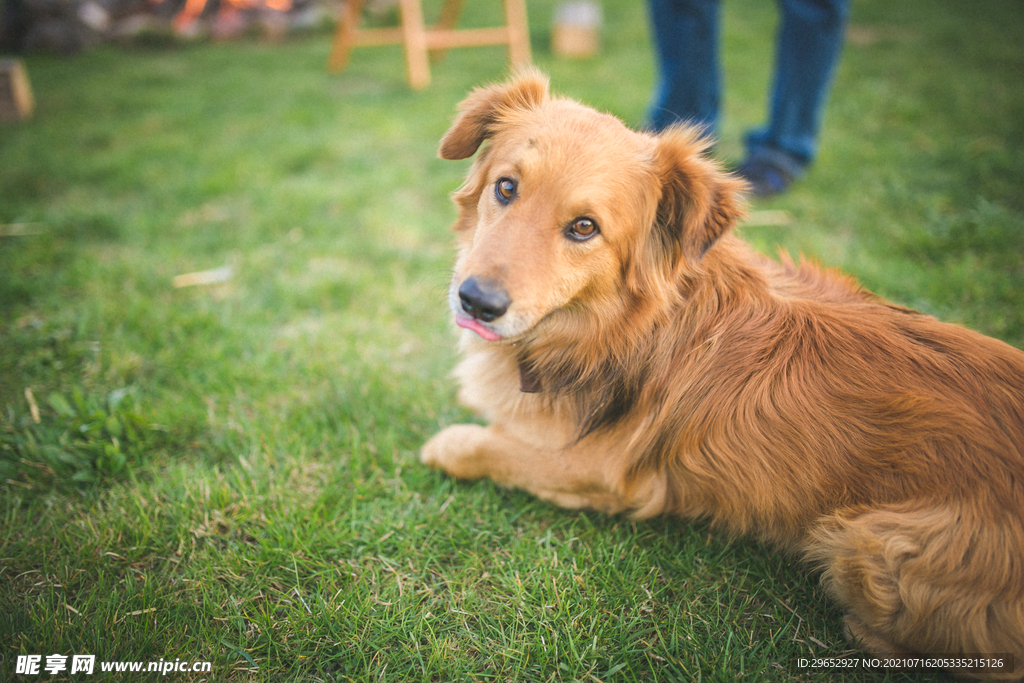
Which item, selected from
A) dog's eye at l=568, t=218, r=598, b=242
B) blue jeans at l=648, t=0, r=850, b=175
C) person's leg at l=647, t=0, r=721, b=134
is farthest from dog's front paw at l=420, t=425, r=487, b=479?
person's leg at l=647, t=0, r=721, b=134

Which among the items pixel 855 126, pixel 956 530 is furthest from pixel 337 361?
pixel 855 126

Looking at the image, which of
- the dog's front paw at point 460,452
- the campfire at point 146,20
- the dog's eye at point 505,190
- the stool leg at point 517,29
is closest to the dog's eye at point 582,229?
the dog's eye at point 505,190

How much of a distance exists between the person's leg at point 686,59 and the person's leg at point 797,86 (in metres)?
0.44

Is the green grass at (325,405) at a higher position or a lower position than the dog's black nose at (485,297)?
lower

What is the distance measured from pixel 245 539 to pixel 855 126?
20.2 ft

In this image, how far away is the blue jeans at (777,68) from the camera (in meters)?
3.90

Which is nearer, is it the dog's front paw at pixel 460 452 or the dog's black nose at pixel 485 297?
the dog's black nose at pixel 485 297

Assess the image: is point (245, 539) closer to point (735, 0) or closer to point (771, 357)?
point (771, 357)

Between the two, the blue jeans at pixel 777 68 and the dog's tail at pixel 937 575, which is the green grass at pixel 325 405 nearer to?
the dog's tail at pixel 937 575

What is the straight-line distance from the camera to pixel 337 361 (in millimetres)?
2885

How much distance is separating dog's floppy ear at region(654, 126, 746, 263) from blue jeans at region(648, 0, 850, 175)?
224 centimetres

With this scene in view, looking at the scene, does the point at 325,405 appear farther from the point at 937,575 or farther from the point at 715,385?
the point at 937,575

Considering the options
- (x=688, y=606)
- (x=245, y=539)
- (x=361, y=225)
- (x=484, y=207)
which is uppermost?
(x=484, y=207)

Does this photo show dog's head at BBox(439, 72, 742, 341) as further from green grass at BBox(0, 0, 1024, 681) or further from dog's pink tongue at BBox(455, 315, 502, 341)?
green grass at BBox(0, 0, 1024, 681)
